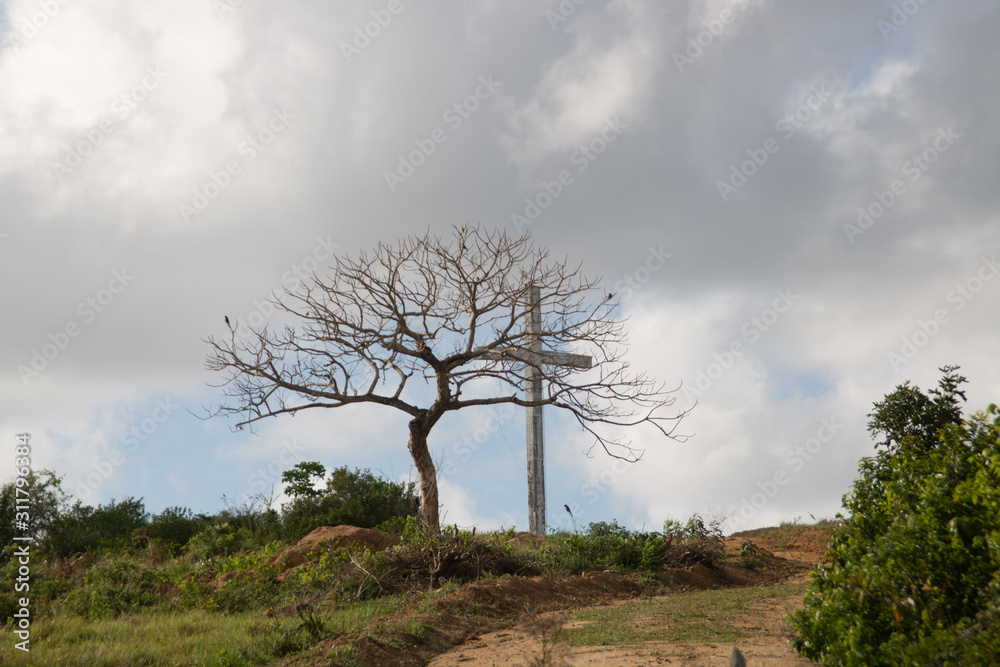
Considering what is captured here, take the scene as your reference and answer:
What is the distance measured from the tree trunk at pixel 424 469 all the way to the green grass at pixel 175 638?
18.0 ft

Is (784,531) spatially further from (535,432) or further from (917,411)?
(917,411)

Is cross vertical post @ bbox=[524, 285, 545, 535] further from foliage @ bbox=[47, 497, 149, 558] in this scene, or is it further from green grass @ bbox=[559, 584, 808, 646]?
foliage @ bbox=[47, 497, 149, 558]

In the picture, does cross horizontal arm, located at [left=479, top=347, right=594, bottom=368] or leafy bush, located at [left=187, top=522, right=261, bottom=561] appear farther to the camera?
leafy bush, located at [left=187, top=522, right=261, bottom=561]

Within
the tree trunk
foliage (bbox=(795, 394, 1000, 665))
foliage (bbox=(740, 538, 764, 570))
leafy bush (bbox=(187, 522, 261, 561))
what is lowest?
foliage (bbox=(795, 394, 1000, 665))

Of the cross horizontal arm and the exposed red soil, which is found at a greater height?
the cross horizontal arm

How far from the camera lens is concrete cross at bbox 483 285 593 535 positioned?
628 inches

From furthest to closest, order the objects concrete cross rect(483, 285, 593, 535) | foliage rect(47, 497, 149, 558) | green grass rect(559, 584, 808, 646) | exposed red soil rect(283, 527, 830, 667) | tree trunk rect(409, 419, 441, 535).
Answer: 1. foliage rect(47, 497, 149, 558)
2. concrete cross rect(483, 285, 593, 535)
3. tree trunk rect(409, 419, 441, 535)
4. green grass rect(559, 584, 808, 646)
5. exposed red soil rect(283, 527, 830, 667)

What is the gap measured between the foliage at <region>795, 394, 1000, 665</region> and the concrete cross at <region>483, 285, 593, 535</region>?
1059 cm

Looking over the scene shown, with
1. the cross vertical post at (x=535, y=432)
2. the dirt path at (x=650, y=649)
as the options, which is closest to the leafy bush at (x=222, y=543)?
the cross vertical post at (x=535, y=432)

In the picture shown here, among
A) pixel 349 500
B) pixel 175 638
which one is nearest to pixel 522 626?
pixel 175 638

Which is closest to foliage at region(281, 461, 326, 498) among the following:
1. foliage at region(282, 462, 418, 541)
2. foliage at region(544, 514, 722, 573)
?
foliage at region(282, 462, 418, 541)

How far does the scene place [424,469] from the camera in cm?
1565

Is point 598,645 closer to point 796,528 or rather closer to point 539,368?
point 539,368

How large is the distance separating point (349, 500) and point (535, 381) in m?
7.60
